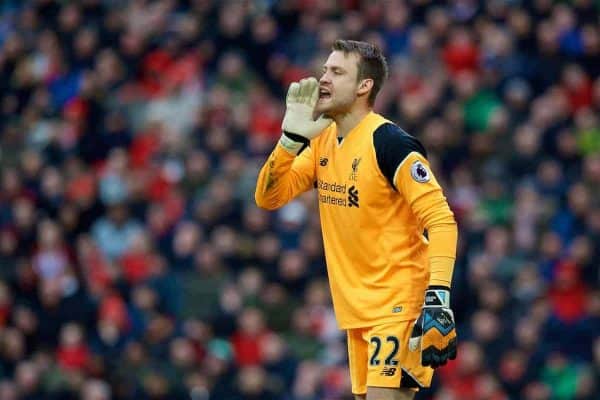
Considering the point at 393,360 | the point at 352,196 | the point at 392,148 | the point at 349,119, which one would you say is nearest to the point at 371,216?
the point at 352,196

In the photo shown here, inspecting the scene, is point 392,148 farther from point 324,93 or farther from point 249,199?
point 249,199

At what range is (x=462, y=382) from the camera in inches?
548

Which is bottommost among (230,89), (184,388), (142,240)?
(184,388)

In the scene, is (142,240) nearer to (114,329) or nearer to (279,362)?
(114,329)

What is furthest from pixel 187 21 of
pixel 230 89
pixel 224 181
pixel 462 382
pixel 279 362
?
pixel 462 382

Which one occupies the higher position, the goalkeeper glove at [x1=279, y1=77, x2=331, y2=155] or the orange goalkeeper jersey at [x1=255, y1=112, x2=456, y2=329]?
the goalkeeper glove at [x1=279, y1=77, x2=331, y2=155]

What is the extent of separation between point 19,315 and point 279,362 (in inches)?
121

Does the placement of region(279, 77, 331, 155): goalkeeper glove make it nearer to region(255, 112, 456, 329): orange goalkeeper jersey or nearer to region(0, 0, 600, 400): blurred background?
region(255, 112, 456, 329): orange goalkeeper jersey

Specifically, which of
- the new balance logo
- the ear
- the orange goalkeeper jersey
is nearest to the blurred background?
the orange goalkeeper jersey

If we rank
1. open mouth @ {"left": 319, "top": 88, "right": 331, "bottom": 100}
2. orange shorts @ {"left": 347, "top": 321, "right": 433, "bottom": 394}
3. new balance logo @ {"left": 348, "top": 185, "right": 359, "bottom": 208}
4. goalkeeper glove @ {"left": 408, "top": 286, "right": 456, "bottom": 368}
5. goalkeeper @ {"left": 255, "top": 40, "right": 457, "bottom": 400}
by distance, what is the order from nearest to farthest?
goalkeeper glove @ {"left": 408, "top": 286, "right": 456, "bottom": 368}, goalkeeper @ {"left": 255, "top": 40, "right": 457, "bottom": 400}, orange shorts @ {"left": 347, "top": 321, "right": 433, "bottom": 394}, new balance logo @ {"left": 348, "top": 185, "right": 359, "bottom": 208}, open mouth @ {"left": 319, "top": 88, "right": 331, "bottom": 100}

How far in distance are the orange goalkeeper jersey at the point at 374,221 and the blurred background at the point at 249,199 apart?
6.06 m

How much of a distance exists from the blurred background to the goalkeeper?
19.9 feet

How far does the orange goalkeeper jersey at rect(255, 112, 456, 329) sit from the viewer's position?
7.69 metres

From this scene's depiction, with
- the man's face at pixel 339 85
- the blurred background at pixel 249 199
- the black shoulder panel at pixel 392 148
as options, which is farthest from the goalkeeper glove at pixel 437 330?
the blurred background at pixel 249 199
